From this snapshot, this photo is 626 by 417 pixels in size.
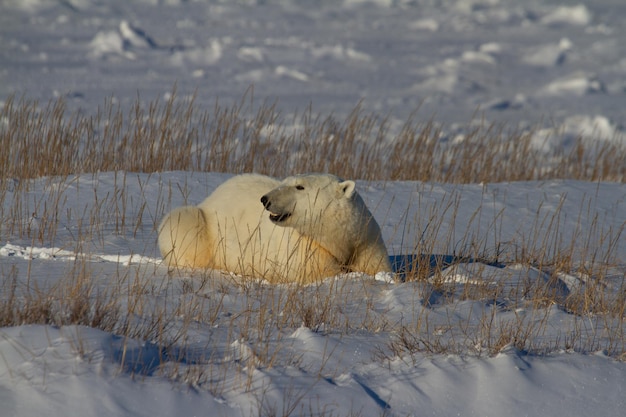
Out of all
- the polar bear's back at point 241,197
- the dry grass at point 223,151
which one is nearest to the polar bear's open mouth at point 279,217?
the polar bear's back at point 241,197

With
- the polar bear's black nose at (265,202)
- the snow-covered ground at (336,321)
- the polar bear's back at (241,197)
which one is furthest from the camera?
the polar bear's back at (241,197)

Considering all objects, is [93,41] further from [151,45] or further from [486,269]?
[486,269]

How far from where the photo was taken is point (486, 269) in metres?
5.50

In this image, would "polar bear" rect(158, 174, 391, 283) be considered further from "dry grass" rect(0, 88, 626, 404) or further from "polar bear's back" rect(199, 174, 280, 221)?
"dry grass" rect(0, 88, 626, 404)

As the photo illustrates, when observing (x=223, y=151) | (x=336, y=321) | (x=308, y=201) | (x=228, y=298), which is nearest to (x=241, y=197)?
(x=308, y=201)

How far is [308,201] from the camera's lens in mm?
4996

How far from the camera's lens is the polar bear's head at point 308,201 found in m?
4.93

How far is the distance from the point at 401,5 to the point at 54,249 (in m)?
30.7

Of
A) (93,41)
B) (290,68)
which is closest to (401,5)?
(290,68)

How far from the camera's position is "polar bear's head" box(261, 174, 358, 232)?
16.2 feet

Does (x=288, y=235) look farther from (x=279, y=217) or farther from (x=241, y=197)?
(x=241, y=197)

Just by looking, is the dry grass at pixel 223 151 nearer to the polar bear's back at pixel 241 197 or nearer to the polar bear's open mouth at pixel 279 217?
the polar bear's back at pixel 241 197

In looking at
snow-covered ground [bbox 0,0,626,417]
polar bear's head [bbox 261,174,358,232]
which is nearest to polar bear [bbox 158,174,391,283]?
polar bear's head [bbox 261,174,358,232]

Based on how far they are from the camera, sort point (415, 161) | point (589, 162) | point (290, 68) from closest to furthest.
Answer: point (415, 161) → point (589, 162) → point (290, 68)
